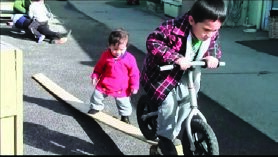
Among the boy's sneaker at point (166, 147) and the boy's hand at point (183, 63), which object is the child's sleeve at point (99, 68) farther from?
the boy's hand at point (183, 63)

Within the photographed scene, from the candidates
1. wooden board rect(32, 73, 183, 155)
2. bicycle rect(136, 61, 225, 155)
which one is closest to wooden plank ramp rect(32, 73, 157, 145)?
wooden board rect(32, 73, 183, 155)

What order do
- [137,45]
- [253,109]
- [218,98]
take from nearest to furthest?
[253,109] → [218,98] → [137,45]

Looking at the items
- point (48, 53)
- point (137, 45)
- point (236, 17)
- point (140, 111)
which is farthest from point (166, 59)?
point (236, 17)

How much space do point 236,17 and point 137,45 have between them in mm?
4378

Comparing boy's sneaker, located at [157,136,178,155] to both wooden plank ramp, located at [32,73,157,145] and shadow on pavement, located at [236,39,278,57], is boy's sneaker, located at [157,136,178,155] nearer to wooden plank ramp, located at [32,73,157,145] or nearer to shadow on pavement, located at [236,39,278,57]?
wooden plank ramp, located at [32,73,157,145]

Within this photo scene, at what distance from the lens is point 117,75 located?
17.9 feet

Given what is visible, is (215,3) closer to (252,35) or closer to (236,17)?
(252,35)

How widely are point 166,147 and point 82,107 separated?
1829 mm

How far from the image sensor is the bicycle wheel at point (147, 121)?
15.9 ft

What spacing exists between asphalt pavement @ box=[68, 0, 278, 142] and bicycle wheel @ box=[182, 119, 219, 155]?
5.15 ft

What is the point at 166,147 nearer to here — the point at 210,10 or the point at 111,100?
the point at 210,10

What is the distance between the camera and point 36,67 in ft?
27.6

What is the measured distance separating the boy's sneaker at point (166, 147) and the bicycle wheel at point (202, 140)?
0.14 m

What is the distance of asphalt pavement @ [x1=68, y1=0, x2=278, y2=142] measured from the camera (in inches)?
246
